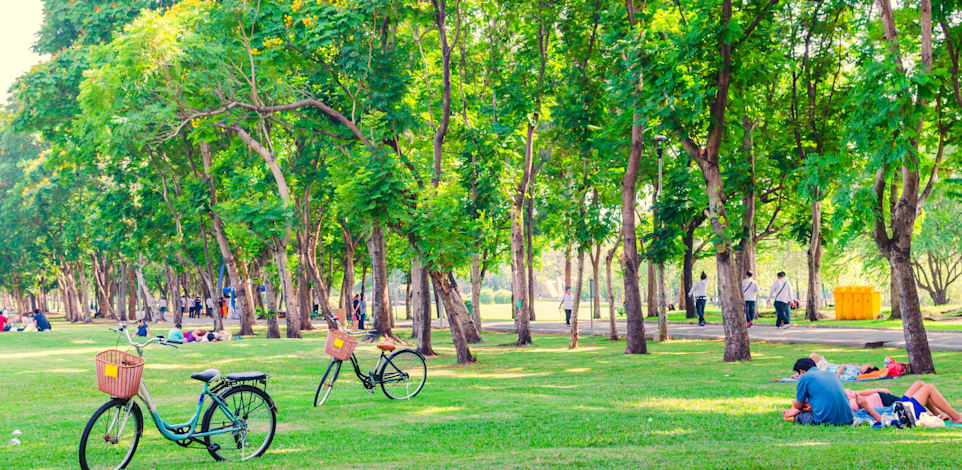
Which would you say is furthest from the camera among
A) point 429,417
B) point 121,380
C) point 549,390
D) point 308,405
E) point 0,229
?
point 0,229

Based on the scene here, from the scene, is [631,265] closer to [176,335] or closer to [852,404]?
[176,335]

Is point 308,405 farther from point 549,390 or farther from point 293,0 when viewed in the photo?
point 293,0

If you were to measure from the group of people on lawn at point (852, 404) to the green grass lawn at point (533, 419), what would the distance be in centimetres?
24

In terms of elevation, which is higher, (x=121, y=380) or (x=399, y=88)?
(x=399, y=88)

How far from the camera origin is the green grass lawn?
8086 millimetres

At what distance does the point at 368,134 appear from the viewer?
21.3 meters

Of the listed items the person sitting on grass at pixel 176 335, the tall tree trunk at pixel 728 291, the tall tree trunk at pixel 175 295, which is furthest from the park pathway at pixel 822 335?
the tall tree trunk at pixel 175 295

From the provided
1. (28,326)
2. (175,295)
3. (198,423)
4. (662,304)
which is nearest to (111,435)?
(198,423)

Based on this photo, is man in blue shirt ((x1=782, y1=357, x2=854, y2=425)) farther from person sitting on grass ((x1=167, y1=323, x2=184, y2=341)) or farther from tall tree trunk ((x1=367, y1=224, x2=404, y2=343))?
tall tree trunk ((x1=367, y1=224, x2=404, y2=343))

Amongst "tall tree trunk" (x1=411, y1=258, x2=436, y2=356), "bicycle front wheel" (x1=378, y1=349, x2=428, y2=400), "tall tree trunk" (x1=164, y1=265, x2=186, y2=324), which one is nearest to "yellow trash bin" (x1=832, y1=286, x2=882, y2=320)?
"tall tree trunk" (x1=411, y1=258, x2=436, y2=356)

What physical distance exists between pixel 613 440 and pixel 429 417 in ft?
10.3

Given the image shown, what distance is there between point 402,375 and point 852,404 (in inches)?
262

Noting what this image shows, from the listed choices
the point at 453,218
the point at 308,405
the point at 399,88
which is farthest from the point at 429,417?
the point at 399,88

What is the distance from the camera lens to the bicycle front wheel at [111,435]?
7645 mm
